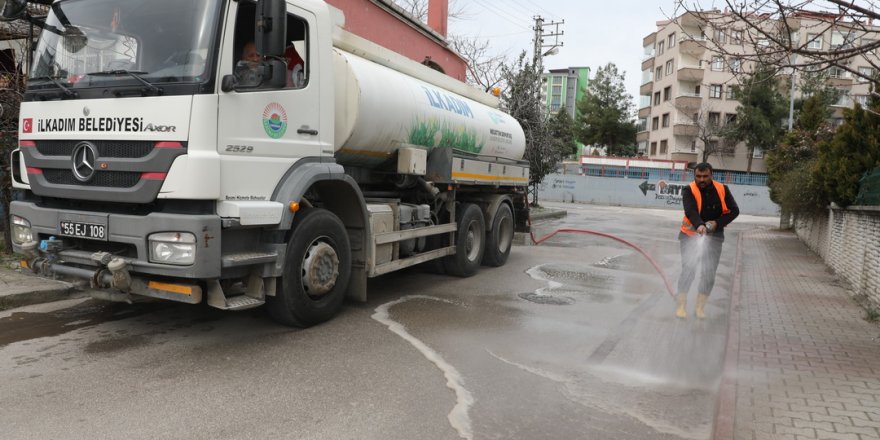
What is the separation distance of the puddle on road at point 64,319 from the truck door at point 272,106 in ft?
7.55

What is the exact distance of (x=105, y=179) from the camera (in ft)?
15.3

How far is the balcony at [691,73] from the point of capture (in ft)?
169

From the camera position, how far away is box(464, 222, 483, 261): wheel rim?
9.35 meters

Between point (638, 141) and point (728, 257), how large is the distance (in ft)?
171

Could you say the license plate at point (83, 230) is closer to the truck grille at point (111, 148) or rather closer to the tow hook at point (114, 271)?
the tow hook at point (114, 271)

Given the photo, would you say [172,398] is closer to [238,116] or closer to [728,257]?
[238,116]

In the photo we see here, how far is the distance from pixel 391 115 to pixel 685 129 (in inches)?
2011

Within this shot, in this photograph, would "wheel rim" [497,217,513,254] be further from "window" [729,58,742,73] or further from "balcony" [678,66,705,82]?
"balcony" [678,66,705,82]

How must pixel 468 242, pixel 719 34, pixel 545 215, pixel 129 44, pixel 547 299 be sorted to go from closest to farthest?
pixel 129 44 → pixel 719 34 → pixel 547 299 → pixel 468 242 → pixel 545 215

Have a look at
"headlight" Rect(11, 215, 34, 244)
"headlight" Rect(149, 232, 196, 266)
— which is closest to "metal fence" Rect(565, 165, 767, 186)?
"headlight" Rect(149, 232, 196, 266)

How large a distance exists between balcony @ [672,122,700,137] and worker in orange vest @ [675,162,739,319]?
4943 cm

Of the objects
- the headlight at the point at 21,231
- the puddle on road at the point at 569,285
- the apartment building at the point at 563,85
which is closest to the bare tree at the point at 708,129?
the puddle on road at the point at 569,285

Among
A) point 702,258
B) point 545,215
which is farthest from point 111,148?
point 545,215

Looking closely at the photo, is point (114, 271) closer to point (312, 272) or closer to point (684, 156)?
point (312, 272)
